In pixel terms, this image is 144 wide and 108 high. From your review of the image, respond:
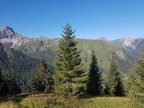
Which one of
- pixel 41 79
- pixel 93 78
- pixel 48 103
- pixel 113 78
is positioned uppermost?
pixel 48 103

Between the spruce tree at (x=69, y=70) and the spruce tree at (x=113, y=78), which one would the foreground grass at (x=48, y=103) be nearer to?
the spruce tree at (x=69, y=70)

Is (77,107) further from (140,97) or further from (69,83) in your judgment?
(69,83)

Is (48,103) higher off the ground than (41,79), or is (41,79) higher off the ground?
→ (48,103)

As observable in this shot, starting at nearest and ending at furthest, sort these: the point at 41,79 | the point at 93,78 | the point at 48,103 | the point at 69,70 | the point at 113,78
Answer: the point at 48,103, the point at 69,70, the point at 93,78, the point at 113,78, the point at 41,79

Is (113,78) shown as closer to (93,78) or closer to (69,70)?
(93,78)

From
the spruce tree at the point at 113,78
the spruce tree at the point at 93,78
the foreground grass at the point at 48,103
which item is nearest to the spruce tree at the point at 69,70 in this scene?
the spruce tree at the point at 93,78

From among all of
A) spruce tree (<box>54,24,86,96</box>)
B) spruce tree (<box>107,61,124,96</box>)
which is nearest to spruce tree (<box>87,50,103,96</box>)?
spruce tree (<box>107,61,124,96</box>)

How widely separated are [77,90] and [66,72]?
11.7ft

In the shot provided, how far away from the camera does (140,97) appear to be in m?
13.7

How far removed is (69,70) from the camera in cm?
4150

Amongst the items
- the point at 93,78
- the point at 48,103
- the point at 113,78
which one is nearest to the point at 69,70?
the point at 93,78

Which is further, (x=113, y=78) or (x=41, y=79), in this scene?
(x=41, y=79)

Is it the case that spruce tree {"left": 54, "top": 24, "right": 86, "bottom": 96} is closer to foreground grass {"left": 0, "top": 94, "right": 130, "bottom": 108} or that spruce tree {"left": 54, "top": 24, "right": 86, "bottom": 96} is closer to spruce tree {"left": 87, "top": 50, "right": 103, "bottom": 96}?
spruce tree {"left": 87, "top": 50, "right": 103, "bottom": 96}

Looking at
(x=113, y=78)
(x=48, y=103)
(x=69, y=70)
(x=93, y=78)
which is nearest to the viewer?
(x=48, y=103)
